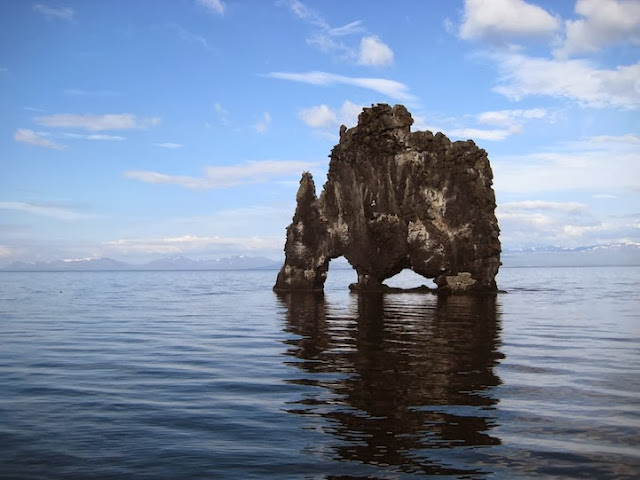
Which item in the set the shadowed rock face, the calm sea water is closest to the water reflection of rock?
Answer: the calm sea water

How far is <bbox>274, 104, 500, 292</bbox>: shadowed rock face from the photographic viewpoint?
66938 millimetres

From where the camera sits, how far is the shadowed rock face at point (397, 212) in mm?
66938

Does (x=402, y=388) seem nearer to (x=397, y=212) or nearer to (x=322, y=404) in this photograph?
(x=322, y=404)

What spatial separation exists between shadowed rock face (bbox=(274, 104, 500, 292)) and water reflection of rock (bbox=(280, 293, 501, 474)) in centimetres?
3447

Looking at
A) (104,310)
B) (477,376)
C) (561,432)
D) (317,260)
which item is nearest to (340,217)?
(317,260)

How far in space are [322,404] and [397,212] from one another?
57.4 meters

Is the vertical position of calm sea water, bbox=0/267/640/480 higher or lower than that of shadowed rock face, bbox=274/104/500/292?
lower

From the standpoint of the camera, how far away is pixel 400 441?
1095cm

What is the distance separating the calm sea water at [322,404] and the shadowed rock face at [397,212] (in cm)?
3702

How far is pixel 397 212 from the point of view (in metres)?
70.2

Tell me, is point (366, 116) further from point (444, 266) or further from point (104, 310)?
point (104, 310)

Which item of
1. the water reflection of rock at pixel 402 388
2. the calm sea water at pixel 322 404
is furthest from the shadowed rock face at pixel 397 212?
the calm sea water at pixel 322 404

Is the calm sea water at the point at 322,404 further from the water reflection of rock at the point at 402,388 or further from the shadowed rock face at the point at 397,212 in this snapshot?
the shadowed rock face at the point at 397,212

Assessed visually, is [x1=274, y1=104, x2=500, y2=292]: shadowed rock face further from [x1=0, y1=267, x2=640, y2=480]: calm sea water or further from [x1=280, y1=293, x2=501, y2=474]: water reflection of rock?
[x1=0, y1=267, x2=640, y2=480]: calm sea water
